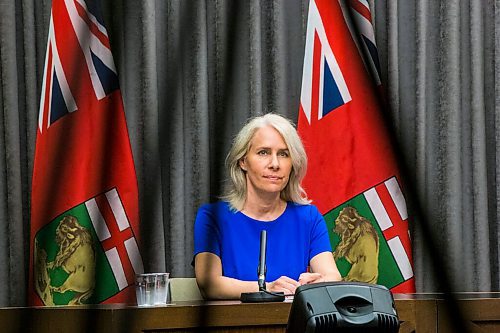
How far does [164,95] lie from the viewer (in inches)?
7.7

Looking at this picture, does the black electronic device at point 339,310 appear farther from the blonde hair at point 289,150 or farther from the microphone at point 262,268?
the blonde hair at point 289,150

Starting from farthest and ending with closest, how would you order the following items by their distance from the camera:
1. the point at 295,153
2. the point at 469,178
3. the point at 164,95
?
the point at 469,178, the point at 295,153, the point at 164,95

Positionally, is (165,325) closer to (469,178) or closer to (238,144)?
(238,144)

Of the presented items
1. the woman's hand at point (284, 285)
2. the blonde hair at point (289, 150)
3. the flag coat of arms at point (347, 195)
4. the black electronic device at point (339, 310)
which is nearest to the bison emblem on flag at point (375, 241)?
the flag coat of arms at point (347, 195)

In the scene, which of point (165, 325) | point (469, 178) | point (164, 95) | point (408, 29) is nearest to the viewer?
point (164, 95)

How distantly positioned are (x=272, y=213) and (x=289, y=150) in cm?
14

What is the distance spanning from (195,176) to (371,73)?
2.29 metres

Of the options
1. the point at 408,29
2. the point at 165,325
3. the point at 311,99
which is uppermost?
the point at 311,99

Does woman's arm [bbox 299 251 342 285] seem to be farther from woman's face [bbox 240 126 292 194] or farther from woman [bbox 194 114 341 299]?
woman's face [bbox 240 126 292 194]

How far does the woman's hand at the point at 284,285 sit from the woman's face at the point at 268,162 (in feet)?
0.78

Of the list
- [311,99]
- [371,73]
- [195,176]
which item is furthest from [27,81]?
[371,73]

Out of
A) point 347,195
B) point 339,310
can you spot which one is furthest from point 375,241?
point 339,310

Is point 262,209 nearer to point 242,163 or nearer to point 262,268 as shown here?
point 242,163

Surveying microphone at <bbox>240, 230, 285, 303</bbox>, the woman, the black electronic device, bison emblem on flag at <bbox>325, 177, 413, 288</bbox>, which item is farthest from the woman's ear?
the black electronic device
